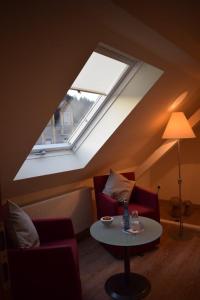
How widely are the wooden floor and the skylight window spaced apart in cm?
139

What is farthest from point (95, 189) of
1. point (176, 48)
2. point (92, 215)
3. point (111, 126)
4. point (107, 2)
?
point (107, 2)

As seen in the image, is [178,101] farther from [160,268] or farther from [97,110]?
[160,268]

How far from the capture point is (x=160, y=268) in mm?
2670

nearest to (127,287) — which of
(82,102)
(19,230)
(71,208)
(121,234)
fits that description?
(121,234)

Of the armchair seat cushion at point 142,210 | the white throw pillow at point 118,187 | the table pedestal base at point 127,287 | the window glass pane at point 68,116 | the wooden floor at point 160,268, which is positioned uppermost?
the window glass pane at point 68,116

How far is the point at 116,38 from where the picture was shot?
1841 millimetres

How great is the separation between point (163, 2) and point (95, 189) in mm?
2429

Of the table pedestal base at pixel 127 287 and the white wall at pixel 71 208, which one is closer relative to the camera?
the table pedestal base at pixel 127 287

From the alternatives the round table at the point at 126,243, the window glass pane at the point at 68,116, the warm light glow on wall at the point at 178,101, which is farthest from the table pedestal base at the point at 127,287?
the warm light glow on wall at the point at 178,101

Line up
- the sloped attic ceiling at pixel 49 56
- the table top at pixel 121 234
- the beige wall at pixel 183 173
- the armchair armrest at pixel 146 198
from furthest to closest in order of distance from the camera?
the beige wall at pixel 183 173 < the armchair armrest at pixel 146 198 < the table top at pixel 121 234 < the sloped attic ceiling at pixel 49 56

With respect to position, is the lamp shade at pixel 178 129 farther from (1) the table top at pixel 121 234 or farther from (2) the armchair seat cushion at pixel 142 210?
(1) the table top at pixel 121 234

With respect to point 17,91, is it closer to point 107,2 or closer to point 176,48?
point 107,2

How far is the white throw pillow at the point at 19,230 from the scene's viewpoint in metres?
1.92

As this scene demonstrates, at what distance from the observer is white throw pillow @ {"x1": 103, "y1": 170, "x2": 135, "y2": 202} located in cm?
329
